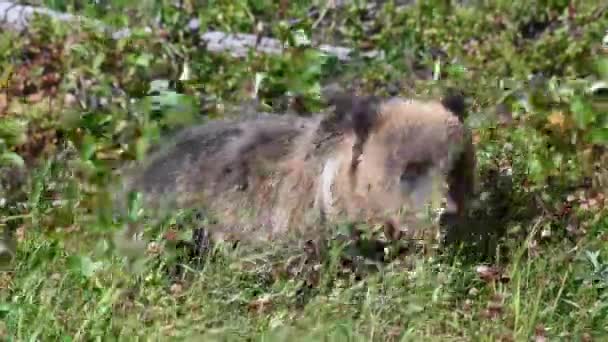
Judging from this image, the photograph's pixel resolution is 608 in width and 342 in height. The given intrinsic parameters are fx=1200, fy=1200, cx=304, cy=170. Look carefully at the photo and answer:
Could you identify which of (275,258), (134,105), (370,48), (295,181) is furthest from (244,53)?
(275,258)

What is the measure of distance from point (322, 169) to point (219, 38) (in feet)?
12.4

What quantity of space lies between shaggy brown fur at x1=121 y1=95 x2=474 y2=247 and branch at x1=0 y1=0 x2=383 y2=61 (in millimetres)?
2915

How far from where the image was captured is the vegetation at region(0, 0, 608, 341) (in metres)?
4.58

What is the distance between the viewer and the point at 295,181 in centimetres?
548

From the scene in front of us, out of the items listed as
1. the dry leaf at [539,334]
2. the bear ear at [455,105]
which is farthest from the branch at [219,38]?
the dry leaf at [539,334]

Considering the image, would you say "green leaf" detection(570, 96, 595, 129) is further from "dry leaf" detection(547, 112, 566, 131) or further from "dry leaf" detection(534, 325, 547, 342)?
"dry leaf" detection(534, 325, 547, 342)

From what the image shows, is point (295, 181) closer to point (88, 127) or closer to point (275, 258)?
point (275, 258)

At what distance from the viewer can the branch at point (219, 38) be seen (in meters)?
8.71

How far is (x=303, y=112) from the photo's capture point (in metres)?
6.46

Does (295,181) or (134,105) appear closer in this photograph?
(295,181)

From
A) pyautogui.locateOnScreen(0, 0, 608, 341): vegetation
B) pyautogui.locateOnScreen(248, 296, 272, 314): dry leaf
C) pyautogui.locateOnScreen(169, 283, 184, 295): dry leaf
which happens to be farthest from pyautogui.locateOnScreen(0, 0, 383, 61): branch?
pyautogui.locateOnScreen(248, 296, 272, 314): dry leaf

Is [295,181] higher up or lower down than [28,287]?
higher up

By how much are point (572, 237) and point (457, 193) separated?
1.77ft

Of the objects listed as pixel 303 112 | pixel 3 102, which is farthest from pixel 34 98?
pixel 303 112
